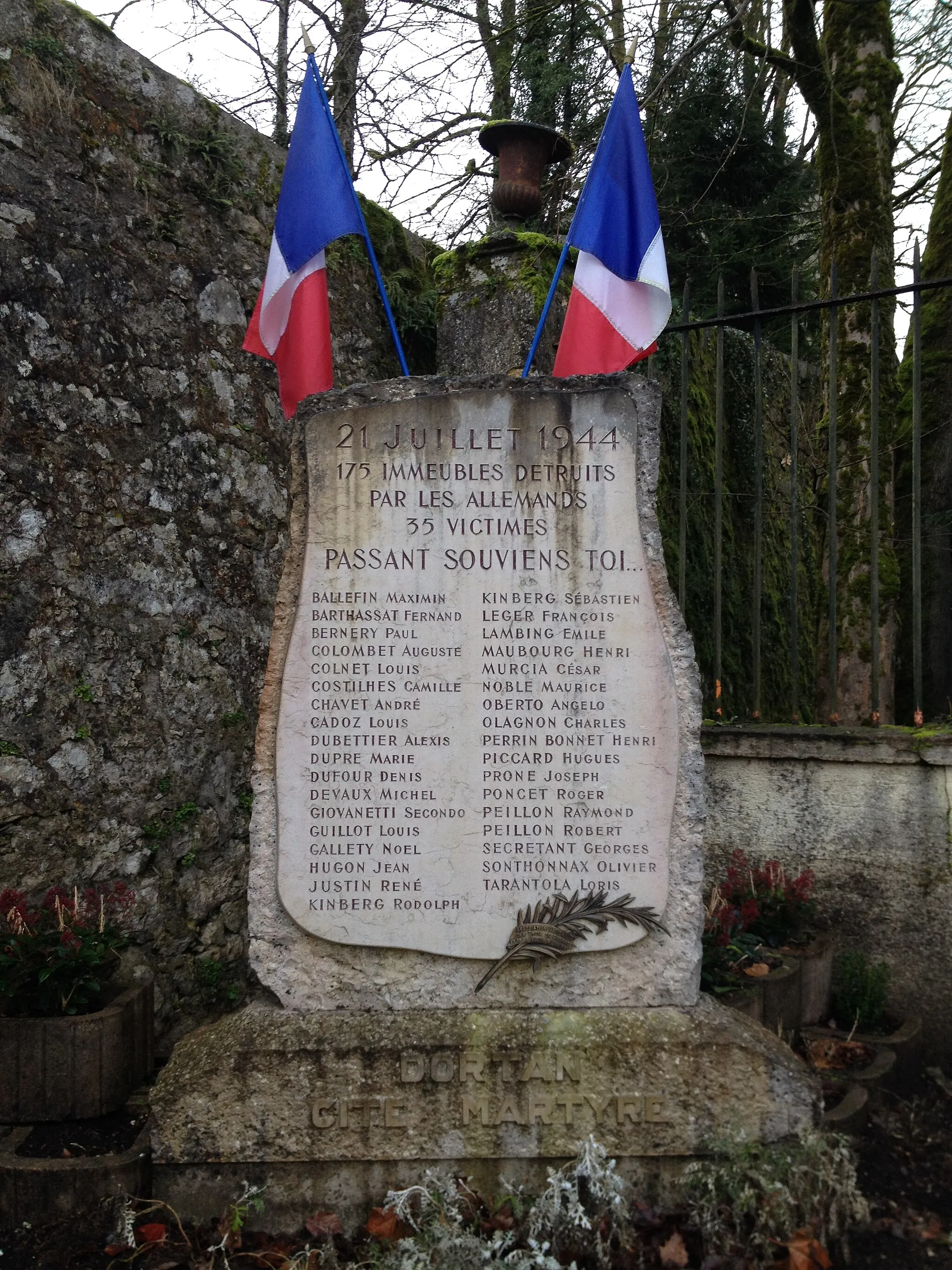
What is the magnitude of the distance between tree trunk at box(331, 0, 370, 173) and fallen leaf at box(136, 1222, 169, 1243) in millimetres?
8161

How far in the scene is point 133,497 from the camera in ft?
14.9

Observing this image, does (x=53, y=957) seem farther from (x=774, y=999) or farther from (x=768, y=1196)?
(x=774, y=999)

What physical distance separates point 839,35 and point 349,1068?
6901mm

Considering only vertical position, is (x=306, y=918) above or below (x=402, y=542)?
below

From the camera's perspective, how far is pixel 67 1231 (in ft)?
9.08

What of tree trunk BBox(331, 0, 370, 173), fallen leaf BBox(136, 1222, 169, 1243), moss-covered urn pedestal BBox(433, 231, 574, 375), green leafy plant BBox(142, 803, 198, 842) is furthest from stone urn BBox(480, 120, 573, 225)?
fallen leaf BBox(136, 1222, 169, 1243)

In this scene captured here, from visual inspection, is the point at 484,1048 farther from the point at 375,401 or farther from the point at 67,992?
the point at 375,401

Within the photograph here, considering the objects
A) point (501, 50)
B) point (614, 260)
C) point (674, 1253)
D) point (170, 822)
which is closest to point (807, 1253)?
point (674, 1253)

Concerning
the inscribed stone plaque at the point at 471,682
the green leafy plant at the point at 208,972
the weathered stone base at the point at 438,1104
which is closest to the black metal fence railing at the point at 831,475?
the inscribed stone plaque at the point at 471,682

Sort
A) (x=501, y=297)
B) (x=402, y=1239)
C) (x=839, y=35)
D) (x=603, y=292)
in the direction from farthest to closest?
(x=839, y=35), (x=501, y=297), (x=603, y=292), (x=402, y=1239)

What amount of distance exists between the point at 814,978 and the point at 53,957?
9.12 ft

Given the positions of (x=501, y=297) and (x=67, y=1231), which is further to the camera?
(x=501, y=297)

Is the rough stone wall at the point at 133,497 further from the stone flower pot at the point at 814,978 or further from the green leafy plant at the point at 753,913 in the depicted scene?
the stone flower pot at the point at 814,978

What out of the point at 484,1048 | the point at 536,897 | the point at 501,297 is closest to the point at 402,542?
the point at 536,897
